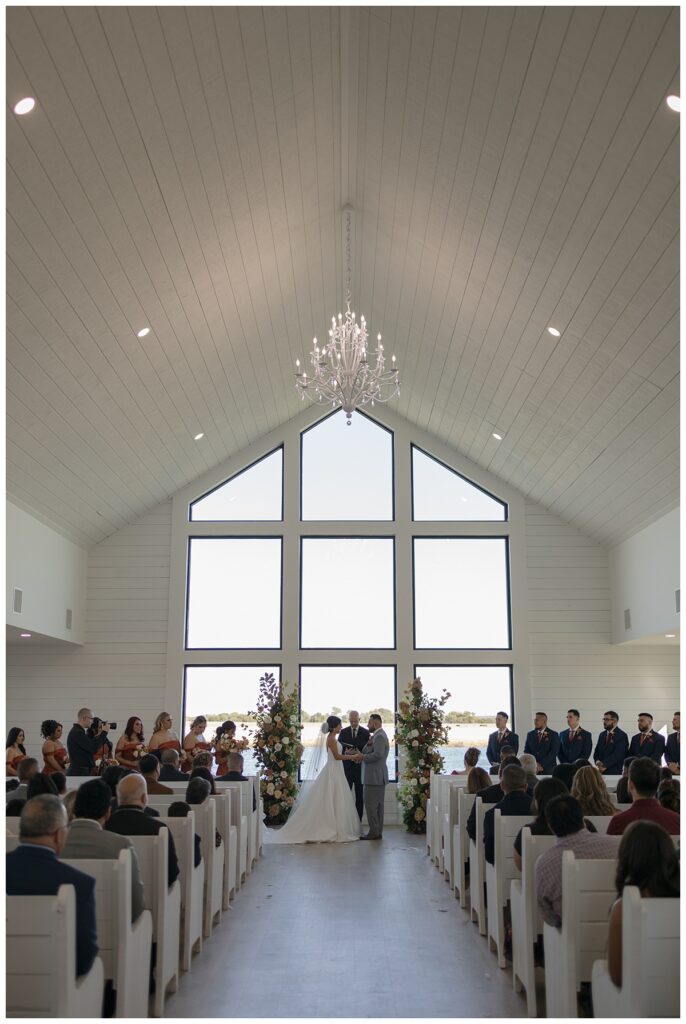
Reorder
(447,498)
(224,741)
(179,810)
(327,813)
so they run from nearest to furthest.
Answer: (179,810) → (224,741) → (327,813) → (447,498)

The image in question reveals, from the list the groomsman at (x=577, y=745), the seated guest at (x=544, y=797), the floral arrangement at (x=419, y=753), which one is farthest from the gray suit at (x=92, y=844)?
the groomsman at (x=577, y=745)

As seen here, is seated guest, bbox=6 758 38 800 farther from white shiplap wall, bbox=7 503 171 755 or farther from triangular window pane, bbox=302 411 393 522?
triangular window pane, bbox=302 411 393 522

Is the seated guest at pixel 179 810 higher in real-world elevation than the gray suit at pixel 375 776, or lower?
higher

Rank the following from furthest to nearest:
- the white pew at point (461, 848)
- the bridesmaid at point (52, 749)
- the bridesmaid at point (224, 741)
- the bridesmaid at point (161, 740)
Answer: the bridesmaid at point (224, 741)
the bridesmaid at point (161, 740)
the bridesmaid at point (52, 749)
the white pew at point (461, 848)

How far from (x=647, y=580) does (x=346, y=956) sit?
7203mm

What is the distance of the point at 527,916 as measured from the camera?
14.4 ft

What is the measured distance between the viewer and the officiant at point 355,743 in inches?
424

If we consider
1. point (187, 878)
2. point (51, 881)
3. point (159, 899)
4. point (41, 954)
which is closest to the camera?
point (41, 954)

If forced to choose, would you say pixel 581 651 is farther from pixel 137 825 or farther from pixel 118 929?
pixel 118 929

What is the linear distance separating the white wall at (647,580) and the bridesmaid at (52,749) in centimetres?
655

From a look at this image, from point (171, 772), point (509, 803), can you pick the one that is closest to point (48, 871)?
point (509, 803)

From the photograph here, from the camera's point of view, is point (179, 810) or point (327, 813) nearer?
point (179, 810)

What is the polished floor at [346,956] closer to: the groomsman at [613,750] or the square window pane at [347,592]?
the groomsman at [613,750]

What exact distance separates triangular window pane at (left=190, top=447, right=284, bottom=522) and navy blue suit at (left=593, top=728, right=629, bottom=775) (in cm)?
544
